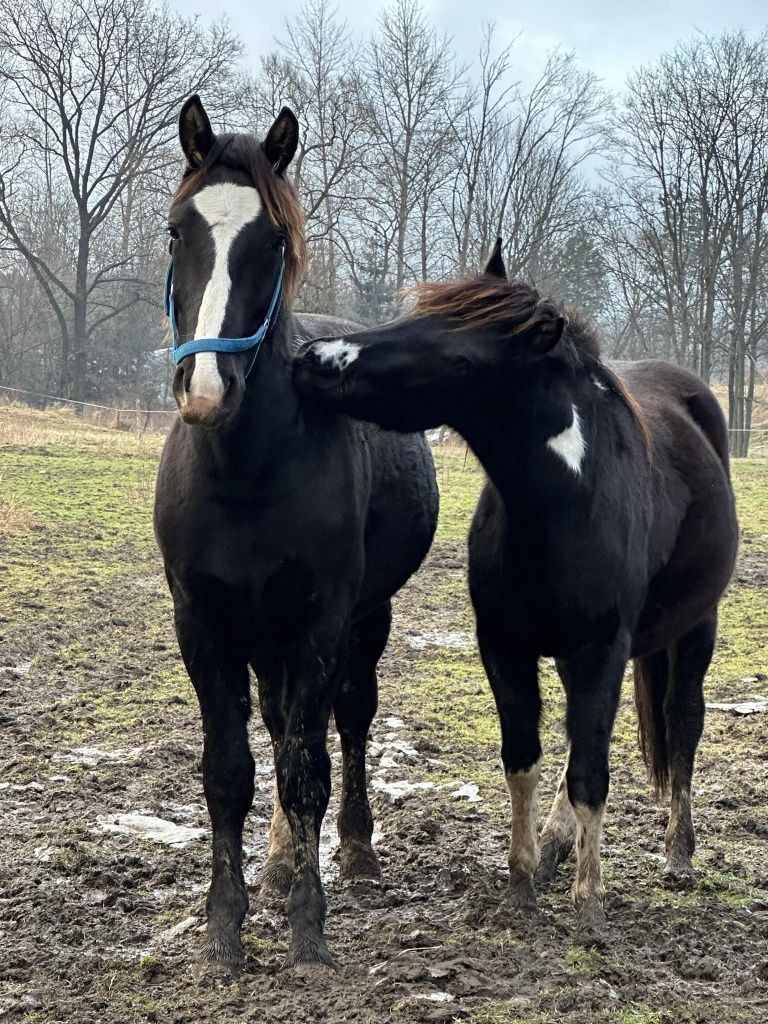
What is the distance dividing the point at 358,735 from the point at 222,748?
3.65ft

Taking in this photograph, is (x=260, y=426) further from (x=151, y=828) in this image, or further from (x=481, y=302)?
(x=151, y=828)

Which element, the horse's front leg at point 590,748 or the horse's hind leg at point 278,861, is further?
the horse's hind leg at point 278,861

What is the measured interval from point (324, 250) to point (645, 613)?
1142 inches

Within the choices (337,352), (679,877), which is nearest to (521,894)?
(679,877)

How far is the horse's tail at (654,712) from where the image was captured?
15.9 ft

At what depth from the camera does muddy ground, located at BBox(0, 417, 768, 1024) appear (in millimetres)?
3160

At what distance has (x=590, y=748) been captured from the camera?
12.5 feet

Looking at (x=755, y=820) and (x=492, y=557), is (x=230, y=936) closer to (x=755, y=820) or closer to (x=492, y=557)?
(x=492, y=557)

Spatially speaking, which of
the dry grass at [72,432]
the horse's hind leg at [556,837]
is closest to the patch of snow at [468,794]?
the horse's hind leg at [556,837]

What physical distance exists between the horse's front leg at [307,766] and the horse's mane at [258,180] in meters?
1.30

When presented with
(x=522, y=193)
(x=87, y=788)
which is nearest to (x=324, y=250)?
(x=522, y=193)

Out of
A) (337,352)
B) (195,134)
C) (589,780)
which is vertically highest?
(195,134)

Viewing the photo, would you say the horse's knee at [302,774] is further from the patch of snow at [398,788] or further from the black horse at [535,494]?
the patch of snow at [398,788]

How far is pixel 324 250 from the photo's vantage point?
32188 millimetres
